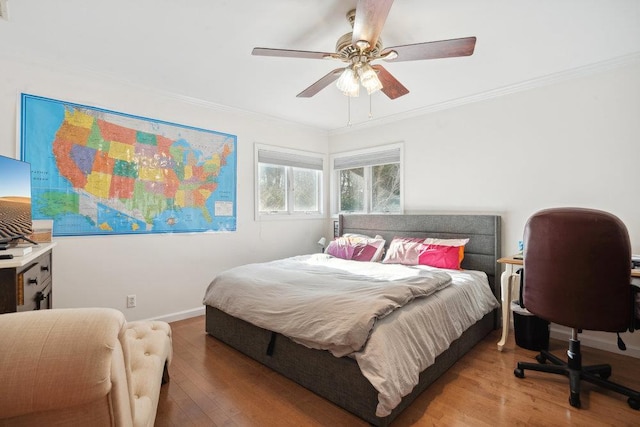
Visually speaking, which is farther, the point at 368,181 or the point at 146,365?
the point at 368,181

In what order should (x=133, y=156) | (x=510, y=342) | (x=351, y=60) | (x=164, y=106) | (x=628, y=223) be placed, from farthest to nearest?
(x=164, y=106), (x=133, y=156), (x=510, y=342), (x=628, y=223), (x=351, y=60)

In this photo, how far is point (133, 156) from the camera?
3000mm

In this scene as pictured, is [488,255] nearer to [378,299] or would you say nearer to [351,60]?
[378,299]

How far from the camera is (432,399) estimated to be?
190 centimetres

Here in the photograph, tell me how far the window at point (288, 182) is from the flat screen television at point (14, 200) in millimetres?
2277

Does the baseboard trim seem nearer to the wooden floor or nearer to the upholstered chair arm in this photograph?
the wooden floor

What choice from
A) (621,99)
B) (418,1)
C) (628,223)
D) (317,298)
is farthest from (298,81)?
(628,223)

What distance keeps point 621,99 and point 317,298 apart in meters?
2.98

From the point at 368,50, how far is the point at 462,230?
2224 millimetres

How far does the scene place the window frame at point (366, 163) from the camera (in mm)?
4000

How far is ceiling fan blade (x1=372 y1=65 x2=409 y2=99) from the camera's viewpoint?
2119mm

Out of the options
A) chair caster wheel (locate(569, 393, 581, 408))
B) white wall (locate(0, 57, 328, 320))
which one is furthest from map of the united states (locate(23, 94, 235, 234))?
chair caster wheel (locate(569, 393, 581, 408))

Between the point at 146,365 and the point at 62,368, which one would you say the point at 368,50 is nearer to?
the point at 62,368

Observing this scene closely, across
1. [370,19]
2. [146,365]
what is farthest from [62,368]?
[370,19]
